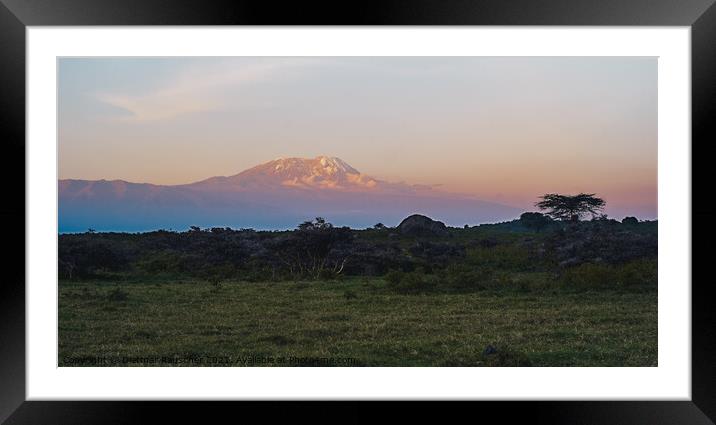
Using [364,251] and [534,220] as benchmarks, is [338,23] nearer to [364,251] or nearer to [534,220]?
[364,251]

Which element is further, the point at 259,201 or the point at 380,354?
the point at 259,201

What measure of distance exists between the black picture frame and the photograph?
9.98 m

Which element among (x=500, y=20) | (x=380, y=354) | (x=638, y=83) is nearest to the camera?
(x=500, y=20)

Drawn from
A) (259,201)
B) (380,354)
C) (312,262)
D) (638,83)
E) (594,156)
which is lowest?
(380,354)

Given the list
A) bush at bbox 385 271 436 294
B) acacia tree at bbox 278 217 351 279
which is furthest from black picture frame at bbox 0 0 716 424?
acacia tree at bbox 278 217 351 279

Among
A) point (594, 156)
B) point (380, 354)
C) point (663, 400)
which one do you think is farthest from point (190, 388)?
point (594, 156)

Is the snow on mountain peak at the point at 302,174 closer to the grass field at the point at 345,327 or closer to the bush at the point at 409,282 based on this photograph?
the bush at the point at 409,282

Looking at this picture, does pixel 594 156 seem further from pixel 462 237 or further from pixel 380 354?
pixel 380 354

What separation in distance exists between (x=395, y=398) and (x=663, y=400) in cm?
118

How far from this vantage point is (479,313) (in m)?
11.1

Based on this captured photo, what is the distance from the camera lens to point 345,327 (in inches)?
391

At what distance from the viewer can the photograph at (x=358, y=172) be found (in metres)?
13.7

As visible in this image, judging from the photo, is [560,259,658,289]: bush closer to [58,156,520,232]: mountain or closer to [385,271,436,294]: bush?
[58,156,520,232]: mountain

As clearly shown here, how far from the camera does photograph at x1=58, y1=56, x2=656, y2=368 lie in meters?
13.7
